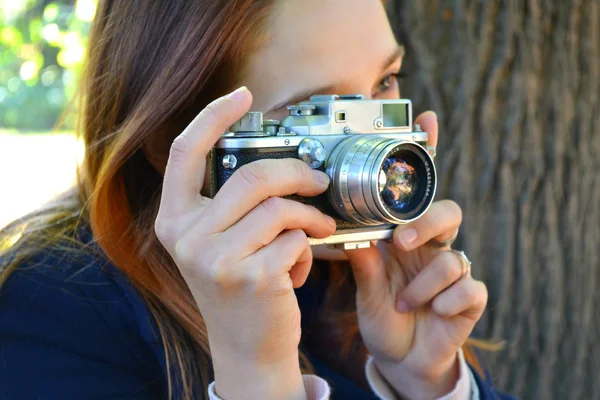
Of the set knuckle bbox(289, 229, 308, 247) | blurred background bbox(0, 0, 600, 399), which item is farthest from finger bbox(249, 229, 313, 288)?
blurred background bbox(0, 0, 600, 399)

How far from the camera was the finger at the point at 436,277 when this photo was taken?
4.24 ft

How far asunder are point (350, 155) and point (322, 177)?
55 mm

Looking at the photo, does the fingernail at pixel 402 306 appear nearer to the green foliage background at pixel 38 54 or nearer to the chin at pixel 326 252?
the chin at pixel 326 252

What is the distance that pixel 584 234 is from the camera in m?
1.89

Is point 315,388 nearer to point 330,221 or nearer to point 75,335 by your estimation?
point 330,221

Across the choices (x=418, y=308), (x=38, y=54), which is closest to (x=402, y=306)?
(x=418, y=308)

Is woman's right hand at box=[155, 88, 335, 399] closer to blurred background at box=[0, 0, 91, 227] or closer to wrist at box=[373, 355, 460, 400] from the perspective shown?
wrist at box=[373, 355, 460, 400]

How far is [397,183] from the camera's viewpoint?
42.9 inches

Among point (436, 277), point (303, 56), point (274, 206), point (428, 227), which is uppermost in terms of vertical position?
point (303, 56)

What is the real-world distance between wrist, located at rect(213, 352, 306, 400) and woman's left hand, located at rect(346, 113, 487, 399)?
0.33 meters

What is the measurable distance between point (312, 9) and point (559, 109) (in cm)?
90

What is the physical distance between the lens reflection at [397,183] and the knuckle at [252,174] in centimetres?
19

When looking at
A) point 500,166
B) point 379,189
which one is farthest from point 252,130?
point 500,166

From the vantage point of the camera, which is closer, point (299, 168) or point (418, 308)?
point (299, 168)
